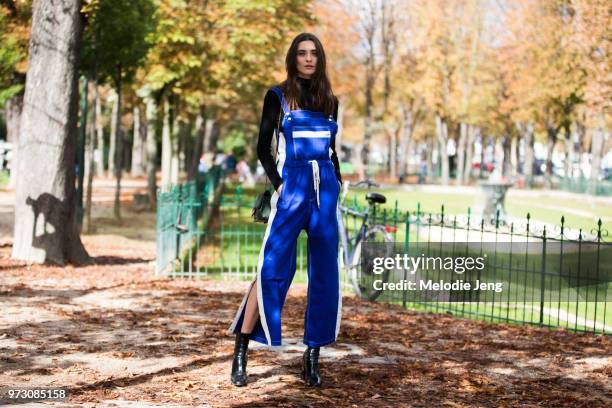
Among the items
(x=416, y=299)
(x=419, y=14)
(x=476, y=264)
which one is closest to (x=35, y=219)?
(x=416, y=299)

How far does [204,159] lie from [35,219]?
104 feet

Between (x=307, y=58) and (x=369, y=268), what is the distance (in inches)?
216

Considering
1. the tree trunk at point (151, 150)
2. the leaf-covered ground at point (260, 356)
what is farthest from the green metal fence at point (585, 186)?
the leaf-covered ground at point (260, 356)

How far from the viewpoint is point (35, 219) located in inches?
455

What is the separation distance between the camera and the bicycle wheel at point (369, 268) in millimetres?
10648

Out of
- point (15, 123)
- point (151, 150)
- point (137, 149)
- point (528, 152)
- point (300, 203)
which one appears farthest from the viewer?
point (528, 152)

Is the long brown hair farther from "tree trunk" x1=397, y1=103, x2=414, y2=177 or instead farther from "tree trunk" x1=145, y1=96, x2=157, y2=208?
"tree trunk" x1=397, y1=103, x2=414, y2=177

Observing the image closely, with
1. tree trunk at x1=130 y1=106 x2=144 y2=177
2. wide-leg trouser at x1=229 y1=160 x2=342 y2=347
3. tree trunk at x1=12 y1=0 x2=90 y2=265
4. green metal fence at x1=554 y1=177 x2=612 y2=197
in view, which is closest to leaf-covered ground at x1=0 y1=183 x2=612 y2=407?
wide-leg trouser at x1=229 y1=160 x2=342 y2=347

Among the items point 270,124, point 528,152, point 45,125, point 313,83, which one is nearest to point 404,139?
point 528,152

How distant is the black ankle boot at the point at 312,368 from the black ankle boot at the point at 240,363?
0.40 metres

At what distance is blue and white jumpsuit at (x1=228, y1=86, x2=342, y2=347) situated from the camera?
18.3 ft

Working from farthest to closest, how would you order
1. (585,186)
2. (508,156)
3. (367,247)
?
(508,156) → (585,186) → (367,247)

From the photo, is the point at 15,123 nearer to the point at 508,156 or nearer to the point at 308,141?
the point at 308,141

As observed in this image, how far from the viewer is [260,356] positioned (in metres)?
6.69
